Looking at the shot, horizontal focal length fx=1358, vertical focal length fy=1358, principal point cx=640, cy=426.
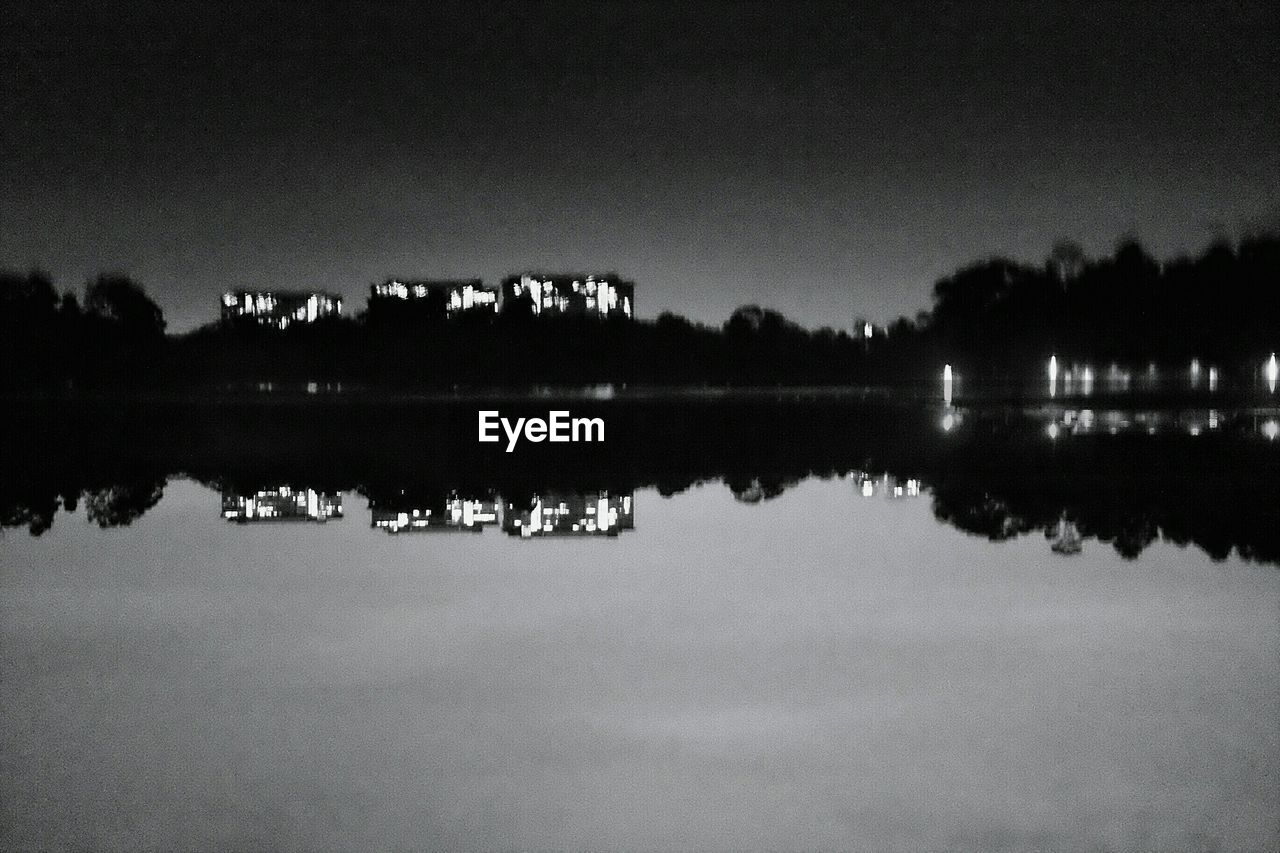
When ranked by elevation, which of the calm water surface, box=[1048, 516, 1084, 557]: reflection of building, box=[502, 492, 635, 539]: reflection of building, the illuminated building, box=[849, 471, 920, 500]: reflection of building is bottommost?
the calm water surface

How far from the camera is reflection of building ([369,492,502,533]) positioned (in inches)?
632

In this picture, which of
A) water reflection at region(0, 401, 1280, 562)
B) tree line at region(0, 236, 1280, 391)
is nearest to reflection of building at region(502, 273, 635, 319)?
tree line at region(0, 236, 1280, 391)

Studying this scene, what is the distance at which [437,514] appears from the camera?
17156 millimetres

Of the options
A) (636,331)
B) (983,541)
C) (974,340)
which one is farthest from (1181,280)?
(983,541)

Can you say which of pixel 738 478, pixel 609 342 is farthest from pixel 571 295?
pixel 738 478

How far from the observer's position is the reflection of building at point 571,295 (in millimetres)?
130000

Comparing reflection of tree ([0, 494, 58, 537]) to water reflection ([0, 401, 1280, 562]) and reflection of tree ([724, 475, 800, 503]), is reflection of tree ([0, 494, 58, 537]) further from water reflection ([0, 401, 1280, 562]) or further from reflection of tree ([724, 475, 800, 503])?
reflection of tree ([724, 475, 800, 503])

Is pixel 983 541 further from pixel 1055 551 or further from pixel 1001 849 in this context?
pixel 1001 849

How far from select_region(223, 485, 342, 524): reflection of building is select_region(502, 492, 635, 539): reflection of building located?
2380 mm

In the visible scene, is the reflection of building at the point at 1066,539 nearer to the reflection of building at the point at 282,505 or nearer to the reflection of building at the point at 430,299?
the reflection of building at the point at 282,505

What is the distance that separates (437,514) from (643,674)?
872 centimetres

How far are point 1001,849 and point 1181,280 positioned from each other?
122 meters

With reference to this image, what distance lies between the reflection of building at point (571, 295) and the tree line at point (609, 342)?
9.04 feet

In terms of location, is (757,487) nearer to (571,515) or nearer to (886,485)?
(886,485)
